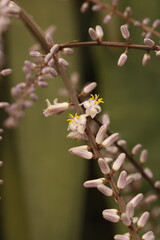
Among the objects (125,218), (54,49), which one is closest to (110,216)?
(125,218)

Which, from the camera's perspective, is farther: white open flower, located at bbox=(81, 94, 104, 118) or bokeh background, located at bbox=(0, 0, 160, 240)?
bokeh background, located at bbox=(0, 0, 160, 240)

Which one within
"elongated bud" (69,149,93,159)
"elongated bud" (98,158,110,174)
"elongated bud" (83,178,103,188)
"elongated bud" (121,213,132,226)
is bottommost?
"elongated bud" (121,213,132,226)

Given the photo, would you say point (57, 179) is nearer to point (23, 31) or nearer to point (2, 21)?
point (23, 31)

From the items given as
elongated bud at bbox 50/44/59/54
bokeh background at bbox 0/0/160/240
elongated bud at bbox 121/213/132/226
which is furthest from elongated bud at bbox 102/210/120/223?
bokeh background at bbox 0/0/160/240

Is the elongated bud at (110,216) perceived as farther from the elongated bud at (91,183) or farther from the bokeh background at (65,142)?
the bokeh background at (65,142)

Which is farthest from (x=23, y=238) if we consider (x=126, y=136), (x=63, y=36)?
(x=63, y=36)

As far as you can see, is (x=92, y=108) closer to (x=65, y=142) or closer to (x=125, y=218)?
(x=125, y=218)

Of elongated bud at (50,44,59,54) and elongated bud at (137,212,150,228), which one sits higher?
elongated bud at (50,44,59,54)

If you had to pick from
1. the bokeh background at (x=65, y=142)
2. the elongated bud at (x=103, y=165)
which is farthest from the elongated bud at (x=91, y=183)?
the bokeh background at (x=65, y=142)

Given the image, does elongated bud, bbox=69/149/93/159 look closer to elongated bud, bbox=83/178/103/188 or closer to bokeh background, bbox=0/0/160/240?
elongated bud, bbox=83/178/103/188
